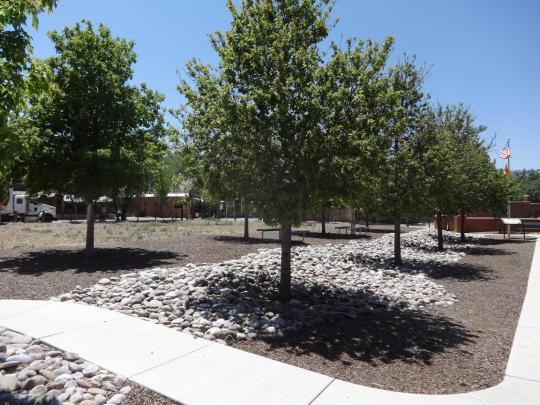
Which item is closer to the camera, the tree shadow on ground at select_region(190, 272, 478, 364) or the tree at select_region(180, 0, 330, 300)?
the tree shadow on ground at select_region(190, 272, 478, 364)

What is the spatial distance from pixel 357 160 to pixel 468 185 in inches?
510

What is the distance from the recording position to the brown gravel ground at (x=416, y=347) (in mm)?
4902

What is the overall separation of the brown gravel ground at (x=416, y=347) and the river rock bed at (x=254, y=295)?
514mm

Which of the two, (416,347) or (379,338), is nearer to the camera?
(416,347)

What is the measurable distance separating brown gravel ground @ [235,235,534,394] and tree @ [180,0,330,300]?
2.26 metres

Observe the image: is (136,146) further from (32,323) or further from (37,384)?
(37,384)

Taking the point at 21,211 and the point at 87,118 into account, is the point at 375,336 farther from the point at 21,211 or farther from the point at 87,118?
the point at 21,211

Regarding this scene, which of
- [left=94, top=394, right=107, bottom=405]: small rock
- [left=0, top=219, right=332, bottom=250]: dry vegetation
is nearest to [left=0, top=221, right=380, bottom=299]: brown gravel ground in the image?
[left=0, top=219, right=332, bottom=250]: dry vegetation

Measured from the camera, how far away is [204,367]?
15.6 ft

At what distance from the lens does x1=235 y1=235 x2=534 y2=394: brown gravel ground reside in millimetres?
4902

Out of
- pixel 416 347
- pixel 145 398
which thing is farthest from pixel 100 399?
pixel 416 347

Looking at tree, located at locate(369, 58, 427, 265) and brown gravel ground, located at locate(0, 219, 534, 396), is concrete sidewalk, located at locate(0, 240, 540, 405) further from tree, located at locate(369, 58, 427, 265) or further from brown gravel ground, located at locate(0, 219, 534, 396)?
tree, located at locate(369, 58, 427, 265)

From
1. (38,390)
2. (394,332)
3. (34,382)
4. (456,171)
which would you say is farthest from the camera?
(456,171)

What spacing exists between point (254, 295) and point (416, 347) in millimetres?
3312
